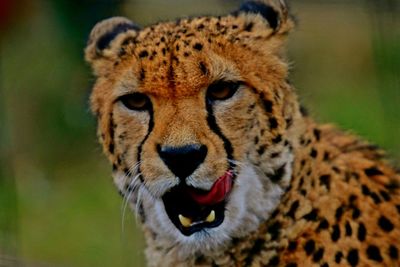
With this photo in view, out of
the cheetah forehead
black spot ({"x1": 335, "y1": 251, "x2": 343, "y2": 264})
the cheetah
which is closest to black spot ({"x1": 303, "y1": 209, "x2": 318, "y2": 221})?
the cheetah

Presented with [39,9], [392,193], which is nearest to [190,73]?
[392,193]

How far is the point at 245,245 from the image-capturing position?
2.80 meters

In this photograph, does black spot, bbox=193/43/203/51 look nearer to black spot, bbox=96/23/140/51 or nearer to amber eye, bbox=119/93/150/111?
amber eye, bbox=119/93/150/111

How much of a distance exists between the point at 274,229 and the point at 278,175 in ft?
0.43

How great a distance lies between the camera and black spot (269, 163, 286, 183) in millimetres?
2762

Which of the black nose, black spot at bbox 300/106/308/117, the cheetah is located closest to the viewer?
the black nose

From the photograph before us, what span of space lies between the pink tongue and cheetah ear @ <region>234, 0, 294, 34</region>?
1.36 feet

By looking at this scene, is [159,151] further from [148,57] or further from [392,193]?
[392,193]

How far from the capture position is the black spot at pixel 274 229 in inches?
110

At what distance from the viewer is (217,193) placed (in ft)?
8.76

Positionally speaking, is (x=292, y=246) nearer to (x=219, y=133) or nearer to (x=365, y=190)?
(x=365, y=190)

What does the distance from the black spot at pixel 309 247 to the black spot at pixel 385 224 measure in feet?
0.54

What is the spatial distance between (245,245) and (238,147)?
10.1 inches

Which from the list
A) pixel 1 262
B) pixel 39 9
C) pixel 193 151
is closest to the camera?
pixel 193 151
